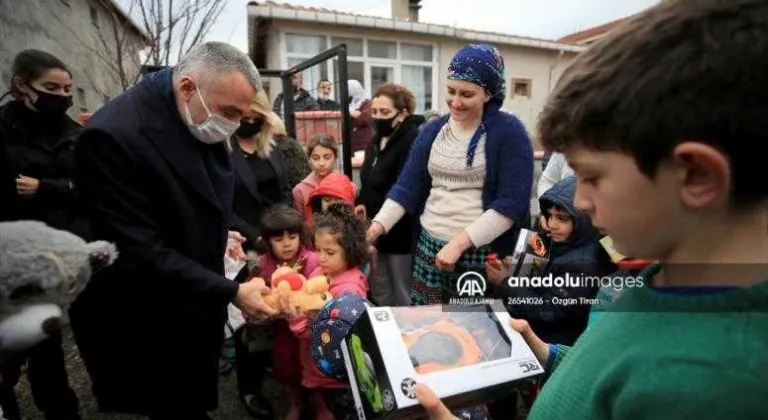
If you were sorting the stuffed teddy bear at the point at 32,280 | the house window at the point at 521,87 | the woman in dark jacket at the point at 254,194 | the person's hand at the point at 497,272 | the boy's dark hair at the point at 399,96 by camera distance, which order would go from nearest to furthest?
the stuffed teddy bear at the point at 32,280
the person's hand at the point at 497,272
the woman in dark jacket at the point at 254,194
the boy's dark hair at the point at 399,96
the house window at the point at 521,87

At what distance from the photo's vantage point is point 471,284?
84.4 inches

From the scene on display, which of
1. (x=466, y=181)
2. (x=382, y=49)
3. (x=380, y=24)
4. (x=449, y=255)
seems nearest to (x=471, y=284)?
(x=449, y=255)

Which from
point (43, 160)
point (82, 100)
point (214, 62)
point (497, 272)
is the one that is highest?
point (82, 100)

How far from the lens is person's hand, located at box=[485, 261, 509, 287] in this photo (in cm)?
205

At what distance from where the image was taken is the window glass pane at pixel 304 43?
962cm

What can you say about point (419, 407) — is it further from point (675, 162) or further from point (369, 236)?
point (369, 236)

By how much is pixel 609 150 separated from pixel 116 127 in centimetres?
153

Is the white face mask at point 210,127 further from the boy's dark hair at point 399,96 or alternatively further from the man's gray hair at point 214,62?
the boy's dark hair at point 399,96

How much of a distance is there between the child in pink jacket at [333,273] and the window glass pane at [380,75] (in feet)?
29.1

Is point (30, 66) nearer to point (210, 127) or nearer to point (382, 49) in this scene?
point (210, 127)

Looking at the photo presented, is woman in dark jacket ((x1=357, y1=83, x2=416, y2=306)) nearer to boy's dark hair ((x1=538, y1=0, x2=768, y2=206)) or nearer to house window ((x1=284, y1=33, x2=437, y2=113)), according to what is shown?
boy's dark hair ((x1=538, y1=0, x2=768, y2=206))

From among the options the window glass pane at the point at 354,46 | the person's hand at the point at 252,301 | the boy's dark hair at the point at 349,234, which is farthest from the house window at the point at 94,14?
the person's hand at the point at 252,301

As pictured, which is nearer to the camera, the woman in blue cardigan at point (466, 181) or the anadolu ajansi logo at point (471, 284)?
the woman in blue cardigan at point (466, 181)

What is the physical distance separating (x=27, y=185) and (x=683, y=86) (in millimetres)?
2944
